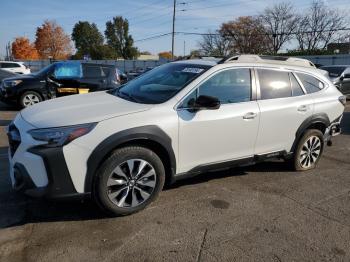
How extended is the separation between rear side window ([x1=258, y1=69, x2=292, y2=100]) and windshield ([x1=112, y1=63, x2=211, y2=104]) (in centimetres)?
86

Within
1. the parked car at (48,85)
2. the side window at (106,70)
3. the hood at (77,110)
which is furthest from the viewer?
the side window at (106,70)

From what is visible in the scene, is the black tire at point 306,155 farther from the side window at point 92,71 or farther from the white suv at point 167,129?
the side window at point 92,71

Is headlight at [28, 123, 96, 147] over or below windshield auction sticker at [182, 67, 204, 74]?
below

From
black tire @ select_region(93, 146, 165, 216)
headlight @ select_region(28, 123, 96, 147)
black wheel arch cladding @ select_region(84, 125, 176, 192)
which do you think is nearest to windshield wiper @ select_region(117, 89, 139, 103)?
Result: black wheel arch cladding @ select_region(84, 125, 176, 192)

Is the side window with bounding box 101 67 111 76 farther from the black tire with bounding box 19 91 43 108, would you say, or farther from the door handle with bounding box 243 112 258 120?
the door handle with bounding box 243 112 258 120

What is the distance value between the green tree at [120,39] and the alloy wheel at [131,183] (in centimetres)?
8646

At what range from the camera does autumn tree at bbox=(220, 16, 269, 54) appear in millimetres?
67625

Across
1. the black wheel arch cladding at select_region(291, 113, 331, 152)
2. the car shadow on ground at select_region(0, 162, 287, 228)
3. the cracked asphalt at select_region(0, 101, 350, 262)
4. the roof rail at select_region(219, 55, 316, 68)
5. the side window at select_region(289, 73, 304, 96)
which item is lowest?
the cracked asphalt at select_region(0, 101, 350, 262)

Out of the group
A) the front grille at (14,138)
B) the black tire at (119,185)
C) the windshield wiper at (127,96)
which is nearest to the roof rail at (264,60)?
the windshield wiper at (127,96)

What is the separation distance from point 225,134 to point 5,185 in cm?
283

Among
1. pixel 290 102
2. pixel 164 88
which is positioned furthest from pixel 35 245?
pixel 290 102

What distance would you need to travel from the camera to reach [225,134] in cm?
457

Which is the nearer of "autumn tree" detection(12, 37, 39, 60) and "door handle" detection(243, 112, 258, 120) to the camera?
"door handle" detection(243, 112, 258, 120)

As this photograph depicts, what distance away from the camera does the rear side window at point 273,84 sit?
5.03 m
